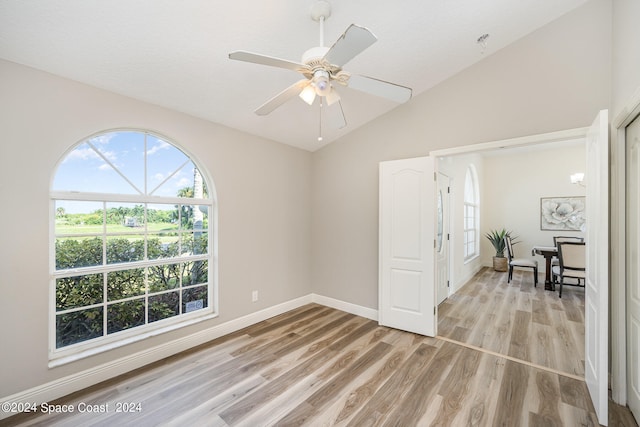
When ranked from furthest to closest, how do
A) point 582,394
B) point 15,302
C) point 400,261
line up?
1. point 400,261
2. point 582,394
3. point 15,302

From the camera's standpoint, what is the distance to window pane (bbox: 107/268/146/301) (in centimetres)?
238

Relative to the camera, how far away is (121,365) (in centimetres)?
233

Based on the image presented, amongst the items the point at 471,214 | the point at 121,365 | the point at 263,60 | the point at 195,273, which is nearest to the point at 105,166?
the point at 195,273

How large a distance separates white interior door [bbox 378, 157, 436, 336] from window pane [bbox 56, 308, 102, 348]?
294 cm

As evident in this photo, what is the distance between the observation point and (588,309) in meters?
2.14

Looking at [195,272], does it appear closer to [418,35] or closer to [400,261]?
[400,261]

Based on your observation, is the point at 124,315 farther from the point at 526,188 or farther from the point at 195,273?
the point at 526,188

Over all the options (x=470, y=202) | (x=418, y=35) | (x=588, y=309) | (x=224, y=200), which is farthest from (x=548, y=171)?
(x=224, y=200)

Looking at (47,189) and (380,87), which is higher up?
(380,87)

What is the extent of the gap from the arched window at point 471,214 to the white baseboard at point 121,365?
4.64 meters

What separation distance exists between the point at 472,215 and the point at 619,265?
4.65 meters

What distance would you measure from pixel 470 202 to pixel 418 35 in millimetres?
4812

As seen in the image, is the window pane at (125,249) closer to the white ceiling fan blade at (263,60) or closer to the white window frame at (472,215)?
the white ceiling fan blade at (263,60)

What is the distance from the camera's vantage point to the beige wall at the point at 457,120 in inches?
90.5
